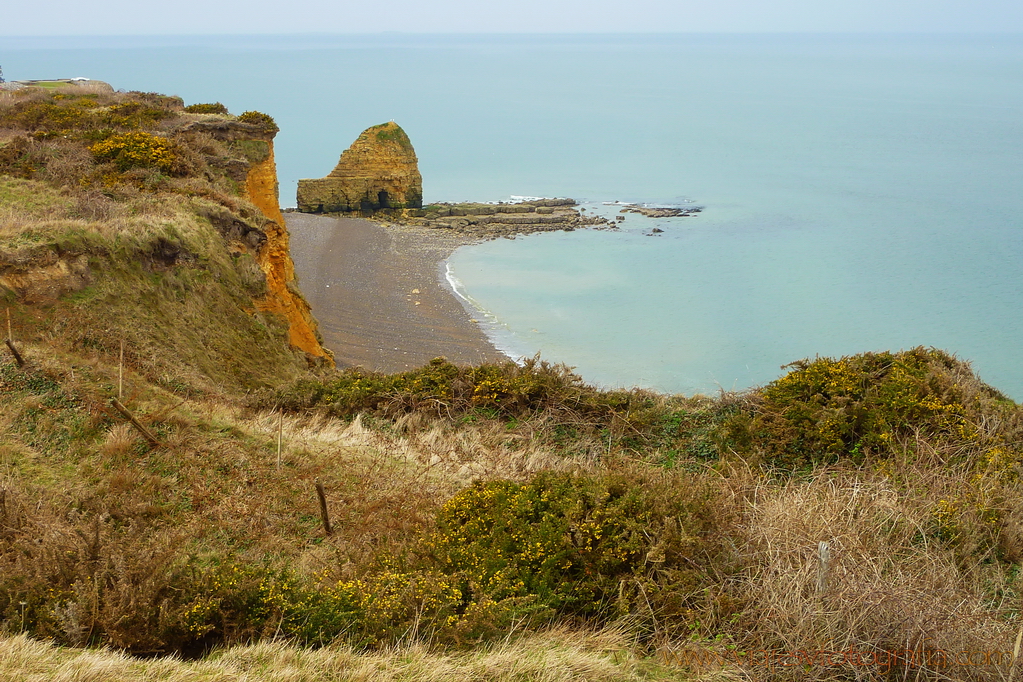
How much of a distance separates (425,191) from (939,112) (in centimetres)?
8954

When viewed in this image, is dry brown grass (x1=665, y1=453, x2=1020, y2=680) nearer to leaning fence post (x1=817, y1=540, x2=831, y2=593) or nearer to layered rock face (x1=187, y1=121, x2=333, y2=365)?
leaning fence post (x1=817, y1=540, x2=831, y2=593)

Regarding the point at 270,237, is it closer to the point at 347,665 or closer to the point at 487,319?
the point at 487,319

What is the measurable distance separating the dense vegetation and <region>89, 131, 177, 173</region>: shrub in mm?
4419

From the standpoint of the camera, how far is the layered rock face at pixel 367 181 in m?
52.7

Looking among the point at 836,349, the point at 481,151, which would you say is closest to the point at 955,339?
the point at 836,349

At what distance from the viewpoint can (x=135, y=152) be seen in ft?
62.4

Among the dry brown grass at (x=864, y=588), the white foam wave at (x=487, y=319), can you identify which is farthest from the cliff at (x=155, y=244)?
the white foam wave at (x=487, y=319)

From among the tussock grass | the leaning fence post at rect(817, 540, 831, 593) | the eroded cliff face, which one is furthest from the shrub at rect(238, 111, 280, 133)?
the leaning fence post at rect(817, 540, 831, 593)

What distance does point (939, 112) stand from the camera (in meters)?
113

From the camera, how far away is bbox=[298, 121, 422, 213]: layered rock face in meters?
52.7

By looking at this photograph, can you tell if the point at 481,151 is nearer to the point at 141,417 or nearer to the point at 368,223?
the point at 368,223

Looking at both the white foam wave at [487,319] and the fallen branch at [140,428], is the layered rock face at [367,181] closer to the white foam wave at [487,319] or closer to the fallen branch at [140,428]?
the white foam wave at [487,319]

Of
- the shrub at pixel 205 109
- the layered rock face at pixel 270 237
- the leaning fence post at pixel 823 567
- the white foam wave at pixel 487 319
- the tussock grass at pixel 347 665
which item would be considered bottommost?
the white foam wave at pixel 487 319

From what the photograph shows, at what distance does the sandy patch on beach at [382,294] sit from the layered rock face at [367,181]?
13.1ft
